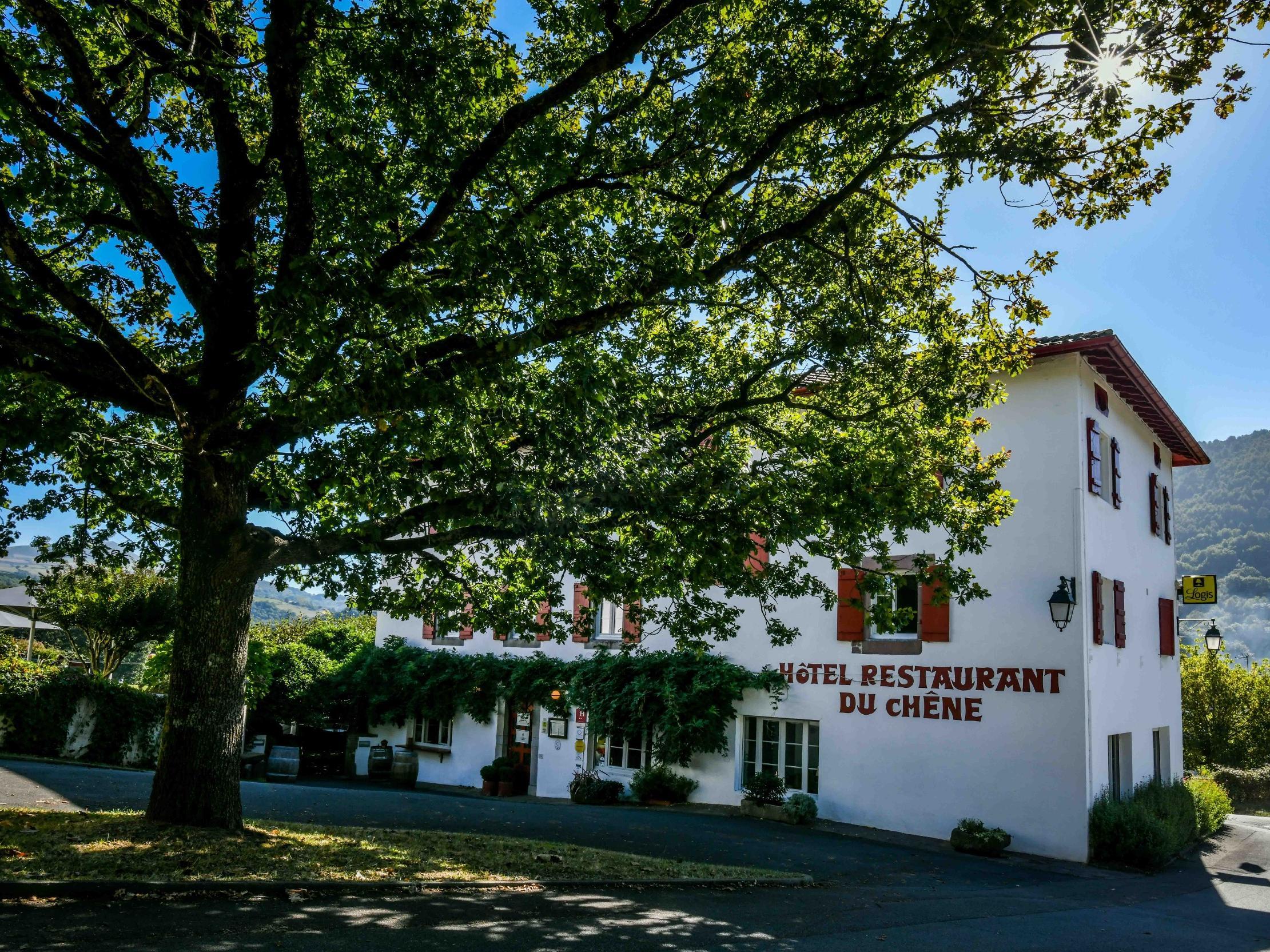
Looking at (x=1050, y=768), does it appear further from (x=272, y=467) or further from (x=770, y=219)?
(x=272, y=467)

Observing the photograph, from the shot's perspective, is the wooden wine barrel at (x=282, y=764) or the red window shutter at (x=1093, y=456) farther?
the wooden wine barrel at (x=282, y=764)

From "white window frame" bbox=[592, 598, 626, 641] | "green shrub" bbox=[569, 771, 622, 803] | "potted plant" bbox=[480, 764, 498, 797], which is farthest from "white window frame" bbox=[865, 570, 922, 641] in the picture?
"potted plant" bbox=[480, 764, 498, 797]

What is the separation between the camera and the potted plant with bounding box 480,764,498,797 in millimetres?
22344

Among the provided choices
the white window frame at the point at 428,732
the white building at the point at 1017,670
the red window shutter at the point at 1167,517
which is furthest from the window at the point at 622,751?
the red window shutter at the point at 1167,517

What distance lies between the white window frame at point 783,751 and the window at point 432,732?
918 centimetres

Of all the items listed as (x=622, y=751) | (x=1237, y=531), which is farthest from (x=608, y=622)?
(x=1237, y=531)

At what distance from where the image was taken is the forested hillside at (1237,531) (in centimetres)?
16388

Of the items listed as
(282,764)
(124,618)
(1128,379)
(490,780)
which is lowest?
(490,780)

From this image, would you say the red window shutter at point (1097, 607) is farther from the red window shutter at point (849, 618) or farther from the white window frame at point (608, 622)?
the white window frame at point (608, 622)

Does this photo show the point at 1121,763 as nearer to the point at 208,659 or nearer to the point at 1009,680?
the point at 1009,680

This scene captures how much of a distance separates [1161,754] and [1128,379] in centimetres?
909

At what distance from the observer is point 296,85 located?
294 inches

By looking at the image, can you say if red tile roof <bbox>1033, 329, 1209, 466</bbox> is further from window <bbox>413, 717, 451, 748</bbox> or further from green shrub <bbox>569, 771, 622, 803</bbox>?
window <bbox>413, 717, 451, 748</bbox>

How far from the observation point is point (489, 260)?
732 centimetres
